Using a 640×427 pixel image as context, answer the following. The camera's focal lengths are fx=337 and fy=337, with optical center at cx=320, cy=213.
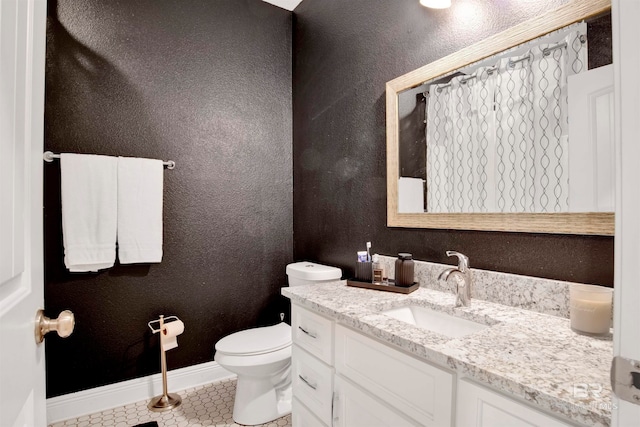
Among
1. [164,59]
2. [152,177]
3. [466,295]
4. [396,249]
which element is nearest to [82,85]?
[164,59]

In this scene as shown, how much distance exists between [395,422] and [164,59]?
2.32m

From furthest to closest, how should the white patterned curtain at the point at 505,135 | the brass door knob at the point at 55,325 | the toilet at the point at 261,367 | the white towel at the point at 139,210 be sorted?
the white towel at the point at 139,210 → the toilet at the point at 261,367 → the white patterned curtain at the point at 505,135 → the brass door knob at the point at 55,325

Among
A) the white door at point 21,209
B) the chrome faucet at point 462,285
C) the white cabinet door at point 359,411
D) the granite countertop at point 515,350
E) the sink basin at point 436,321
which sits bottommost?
the white cabinet door at point 359,411

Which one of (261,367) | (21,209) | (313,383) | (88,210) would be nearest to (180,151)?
(88,210)

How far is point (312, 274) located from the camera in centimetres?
202

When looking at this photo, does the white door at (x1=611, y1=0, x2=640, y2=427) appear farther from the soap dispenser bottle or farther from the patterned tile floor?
the patterned tile floor

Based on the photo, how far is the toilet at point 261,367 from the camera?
5.77ft

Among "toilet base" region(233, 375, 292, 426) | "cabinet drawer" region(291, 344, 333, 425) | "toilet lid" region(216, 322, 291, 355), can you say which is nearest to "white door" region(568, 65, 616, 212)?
"cabinet drawer" region(291, 344, 333, 425)

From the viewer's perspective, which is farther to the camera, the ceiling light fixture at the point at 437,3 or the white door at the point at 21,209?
the ceiling light fixture at the point at 437,3

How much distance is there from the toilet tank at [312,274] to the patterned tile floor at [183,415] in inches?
30.5

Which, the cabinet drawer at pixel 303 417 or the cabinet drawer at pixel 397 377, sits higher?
the cabinet drawer at pixel 397 377

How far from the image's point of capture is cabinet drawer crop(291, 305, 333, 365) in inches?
49.2

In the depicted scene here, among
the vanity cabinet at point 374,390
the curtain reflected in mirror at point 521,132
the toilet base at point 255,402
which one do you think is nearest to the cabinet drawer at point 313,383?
the vanity cabinet at point 374,390

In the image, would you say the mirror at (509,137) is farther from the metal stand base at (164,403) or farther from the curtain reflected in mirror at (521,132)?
the metal stand base at (164,403)
